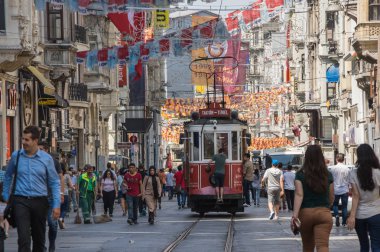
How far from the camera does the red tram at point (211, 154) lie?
120 ft

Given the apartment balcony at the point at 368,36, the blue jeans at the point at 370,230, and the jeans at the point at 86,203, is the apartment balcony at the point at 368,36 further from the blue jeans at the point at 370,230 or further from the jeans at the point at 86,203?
the blue jeans at the point at 370,230

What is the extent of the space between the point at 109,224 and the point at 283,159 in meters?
37.0

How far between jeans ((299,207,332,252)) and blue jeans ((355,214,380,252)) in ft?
1.72

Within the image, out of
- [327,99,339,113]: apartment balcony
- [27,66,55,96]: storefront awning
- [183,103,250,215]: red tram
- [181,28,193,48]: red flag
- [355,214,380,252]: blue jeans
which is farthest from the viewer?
[327,99,339,113]: apartment balcony

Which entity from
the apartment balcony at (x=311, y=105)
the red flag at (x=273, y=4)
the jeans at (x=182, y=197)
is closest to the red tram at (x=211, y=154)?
the red flag at (x=273, y=4)

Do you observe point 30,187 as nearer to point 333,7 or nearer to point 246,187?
point 246,187

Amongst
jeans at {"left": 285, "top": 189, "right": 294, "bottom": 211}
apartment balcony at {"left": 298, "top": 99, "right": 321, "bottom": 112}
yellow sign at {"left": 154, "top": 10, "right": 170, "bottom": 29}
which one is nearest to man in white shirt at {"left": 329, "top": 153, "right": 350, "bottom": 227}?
jeans at {"left": 285, "top": 189, "right": 294, "bottom": 211}

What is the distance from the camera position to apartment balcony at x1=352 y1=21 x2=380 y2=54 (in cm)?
5097

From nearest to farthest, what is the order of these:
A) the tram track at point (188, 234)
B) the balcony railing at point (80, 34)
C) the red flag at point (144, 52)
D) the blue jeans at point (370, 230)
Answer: the blue jeans at point (370, 230) → the tram track at point (188, 234) → the red flag at point (144, 52) → the balcony railing at point (80, 34)

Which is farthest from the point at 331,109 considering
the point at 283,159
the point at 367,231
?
the point at 367,231

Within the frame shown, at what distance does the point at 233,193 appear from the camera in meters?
36.6

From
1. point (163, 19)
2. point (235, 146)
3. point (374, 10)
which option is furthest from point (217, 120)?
point (163, 19)

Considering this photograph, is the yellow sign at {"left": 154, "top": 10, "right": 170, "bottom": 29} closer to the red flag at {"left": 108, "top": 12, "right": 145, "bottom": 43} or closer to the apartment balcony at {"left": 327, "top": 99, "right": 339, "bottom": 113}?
the red flag at {"left": 108, "top": 12, "right": 145, "bottom": 43}

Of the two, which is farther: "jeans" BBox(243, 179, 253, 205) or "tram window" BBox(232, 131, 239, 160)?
"jeans" BBox(243, 179, 253, 205)
